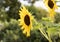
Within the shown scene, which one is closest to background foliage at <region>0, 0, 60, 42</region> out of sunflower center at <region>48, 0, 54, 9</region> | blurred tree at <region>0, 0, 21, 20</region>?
blurred tree at <region>0, 0, 21, 20</region>

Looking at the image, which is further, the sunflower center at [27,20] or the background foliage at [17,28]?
the background foliage at [17,28]

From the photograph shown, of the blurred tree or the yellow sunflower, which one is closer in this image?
the yellow sunflower

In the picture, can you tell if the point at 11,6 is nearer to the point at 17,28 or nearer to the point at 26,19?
the point at 17,28

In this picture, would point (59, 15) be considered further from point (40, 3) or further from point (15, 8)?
point (40, 3)

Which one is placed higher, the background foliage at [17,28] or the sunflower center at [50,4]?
the sunflower center at [50,4]

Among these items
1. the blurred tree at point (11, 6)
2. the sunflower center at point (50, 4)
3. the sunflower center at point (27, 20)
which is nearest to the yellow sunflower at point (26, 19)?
the sunflower center at point (27, 20)

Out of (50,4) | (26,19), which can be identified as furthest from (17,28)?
(26,19)

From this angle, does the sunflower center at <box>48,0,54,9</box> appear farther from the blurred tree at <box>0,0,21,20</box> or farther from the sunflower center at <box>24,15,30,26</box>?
the blurred tree at <box>0,0,21,20</box>

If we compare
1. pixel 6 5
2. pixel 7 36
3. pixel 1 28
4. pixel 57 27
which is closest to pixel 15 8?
pixel 6 5

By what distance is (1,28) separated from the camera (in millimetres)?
4258

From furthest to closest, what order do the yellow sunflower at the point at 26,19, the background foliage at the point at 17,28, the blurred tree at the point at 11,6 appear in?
the blurred tree at the point at 11,6 < the background foliage at the point at 17,28 < the yellow sunflower at the point at 26,19

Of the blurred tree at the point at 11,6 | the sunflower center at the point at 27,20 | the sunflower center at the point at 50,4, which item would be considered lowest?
the blurred tree at the point at 11,6

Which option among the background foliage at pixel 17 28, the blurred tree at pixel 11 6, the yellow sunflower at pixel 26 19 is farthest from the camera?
the blurred tree at pixel 11 6

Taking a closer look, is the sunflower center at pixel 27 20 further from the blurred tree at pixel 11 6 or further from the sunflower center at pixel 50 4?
the blurred tree at pixel 11 6
